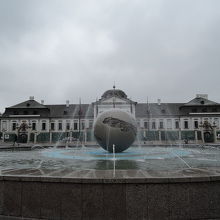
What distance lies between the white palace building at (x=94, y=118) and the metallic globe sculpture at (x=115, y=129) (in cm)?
4953

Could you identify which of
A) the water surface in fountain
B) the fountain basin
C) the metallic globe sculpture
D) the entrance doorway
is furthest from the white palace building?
the fountain basin

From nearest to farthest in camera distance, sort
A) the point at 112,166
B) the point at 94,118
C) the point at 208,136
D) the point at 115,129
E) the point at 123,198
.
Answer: the point at 123,198 < the point at 112,166 < the point at 115,129 < the point at 208,136 < the point at 94,118

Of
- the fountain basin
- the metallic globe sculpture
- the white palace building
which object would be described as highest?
the white palace building

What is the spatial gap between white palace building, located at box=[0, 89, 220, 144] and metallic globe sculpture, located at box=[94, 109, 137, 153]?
4953 cm

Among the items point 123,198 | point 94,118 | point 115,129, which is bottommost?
point 123,198

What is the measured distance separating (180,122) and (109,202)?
6599cm

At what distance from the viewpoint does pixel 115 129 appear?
12.9 m

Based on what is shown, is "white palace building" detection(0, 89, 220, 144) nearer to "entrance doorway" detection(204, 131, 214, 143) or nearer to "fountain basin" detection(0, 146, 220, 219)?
"entrance doorway" detection(204, 131, 214, 143)

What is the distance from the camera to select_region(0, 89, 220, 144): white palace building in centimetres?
6378

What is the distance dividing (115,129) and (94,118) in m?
51.1

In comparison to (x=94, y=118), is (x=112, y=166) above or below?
below

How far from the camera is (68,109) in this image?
234 feet

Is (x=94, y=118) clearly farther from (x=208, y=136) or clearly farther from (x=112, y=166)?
(x=112, y=166)

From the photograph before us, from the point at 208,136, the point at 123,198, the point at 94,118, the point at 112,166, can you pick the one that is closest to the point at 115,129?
the point at 112,166
